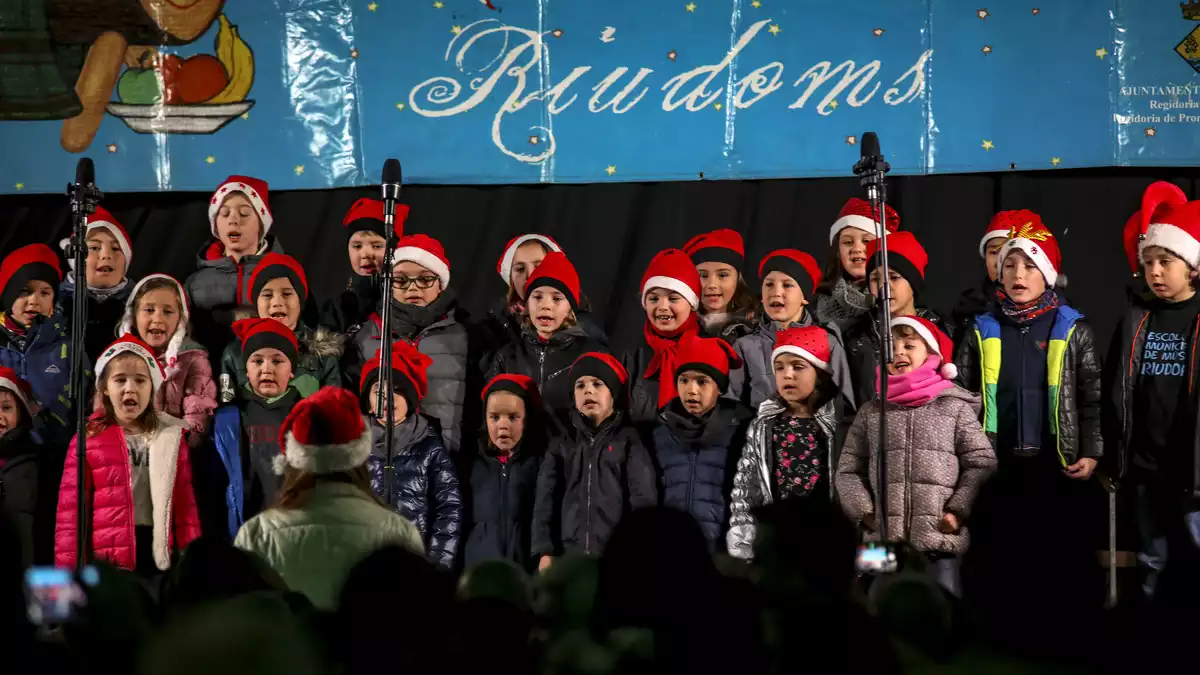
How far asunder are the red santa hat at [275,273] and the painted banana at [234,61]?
0.84 metres

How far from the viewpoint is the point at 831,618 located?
149 centimetres

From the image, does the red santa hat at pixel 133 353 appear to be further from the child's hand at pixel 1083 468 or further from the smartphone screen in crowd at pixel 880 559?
the child's hand at pixel 1083 468

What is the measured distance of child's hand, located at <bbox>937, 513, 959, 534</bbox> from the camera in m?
5.16

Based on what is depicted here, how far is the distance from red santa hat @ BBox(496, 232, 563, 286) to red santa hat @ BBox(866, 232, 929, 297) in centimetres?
153

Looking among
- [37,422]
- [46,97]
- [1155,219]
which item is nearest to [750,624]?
[1155,219]

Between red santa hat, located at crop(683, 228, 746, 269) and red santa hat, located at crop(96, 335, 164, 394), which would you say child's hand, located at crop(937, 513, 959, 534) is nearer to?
red santa hat, located at crop(683, 228, 746, 269)

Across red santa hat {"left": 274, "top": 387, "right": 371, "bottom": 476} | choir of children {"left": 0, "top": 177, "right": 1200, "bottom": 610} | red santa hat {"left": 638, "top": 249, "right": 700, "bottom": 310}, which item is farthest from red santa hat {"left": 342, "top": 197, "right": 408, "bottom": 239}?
red santa hat {"left": 274, "top": 387, "right": 371, "bottom": 476}

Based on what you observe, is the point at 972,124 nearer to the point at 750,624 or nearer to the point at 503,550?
the point at 503,550

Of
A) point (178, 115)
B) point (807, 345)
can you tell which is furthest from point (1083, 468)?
point (178, 115)

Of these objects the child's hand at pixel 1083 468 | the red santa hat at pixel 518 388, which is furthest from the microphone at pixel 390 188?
the child's hand at pixel 1083 468

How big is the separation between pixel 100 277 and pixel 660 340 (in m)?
2.86

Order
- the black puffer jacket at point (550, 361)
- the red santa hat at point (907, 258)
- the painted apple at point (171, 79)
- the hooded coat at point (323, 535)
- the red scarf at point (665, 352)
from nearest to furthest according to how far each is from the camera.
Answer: the hooded coat at point (323, 535)
the red scarf at point (665, 352)
the red santa hat at point (907, 258)
the black puffer jacket at point (550, 361)
the painted apple at point (171, 79)

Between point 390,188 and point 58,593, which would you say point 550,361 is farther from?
point 58,593

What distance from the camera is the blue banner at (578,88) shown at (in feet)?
19.8
